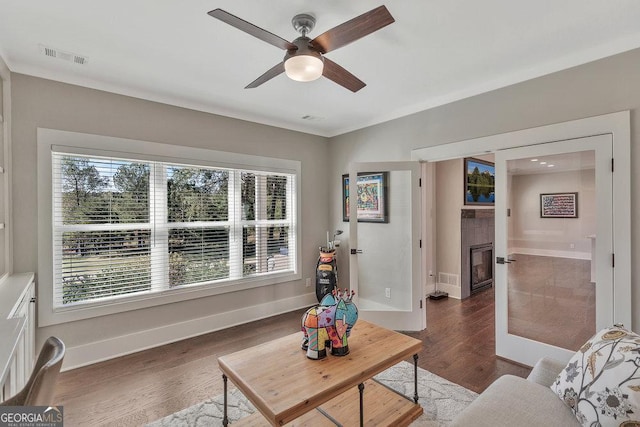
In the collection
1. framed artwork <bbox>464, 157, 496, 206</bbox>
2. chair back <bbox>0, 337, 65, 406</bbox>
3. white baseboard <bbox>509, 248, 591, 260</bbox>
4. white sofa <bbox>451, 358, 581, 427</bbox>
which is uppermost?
framed artwork <bbox>464, 157, 496, 206</bbox>

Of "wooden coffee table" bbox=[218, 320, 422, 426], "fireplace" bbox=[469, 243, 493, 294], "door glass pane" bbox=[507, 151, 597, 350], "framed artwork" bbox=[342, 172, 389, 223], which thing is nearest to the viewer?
"wooden coffee table" bbox=[218, 320, 422, 426]

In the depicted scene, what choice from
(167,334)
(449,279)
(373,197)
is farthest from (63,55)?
(449,279)

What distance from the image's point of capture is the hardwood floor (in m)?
2.29

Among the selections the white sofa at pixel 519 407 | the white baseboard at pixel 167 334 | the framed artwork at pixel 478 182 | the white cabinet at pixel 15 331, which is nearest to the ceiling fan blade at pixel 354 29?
the white sofa at pixel 519 407

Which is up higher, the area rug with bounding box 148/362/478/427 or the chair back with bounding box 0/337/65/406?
the chair back with bounding box 0/337/65/406

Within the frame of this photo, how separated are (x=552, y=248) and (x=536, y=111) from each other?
1.26 metres

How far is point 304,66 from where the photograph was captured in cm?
195

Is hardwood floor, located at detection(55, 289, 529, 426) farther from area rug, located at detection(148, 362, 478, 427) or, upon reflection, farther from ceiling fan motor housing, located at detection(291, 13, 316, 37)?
ceiling fan motor housing, located at detection(291, 13, 316, 37)

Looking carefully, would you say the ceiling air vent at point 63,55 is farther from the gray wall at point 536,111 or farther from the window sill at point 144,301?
the gray wall at point 536,111

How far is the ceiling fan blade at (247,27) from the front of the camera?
5.09 feet

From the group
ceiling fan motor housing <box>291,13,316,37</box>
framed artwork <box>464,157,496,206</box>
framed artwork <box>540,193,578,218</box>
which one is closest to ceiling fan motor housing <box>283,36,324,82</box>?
ceiling fan motor housing <box>291,13,316,37</box>

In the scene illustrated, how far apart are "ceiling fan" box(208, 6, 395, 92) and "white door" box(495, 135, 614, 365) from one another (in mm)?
2026

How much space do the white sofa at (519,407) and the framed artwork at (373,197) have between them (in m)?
2.47

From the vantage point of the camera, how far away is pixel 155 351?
10.6 feet
